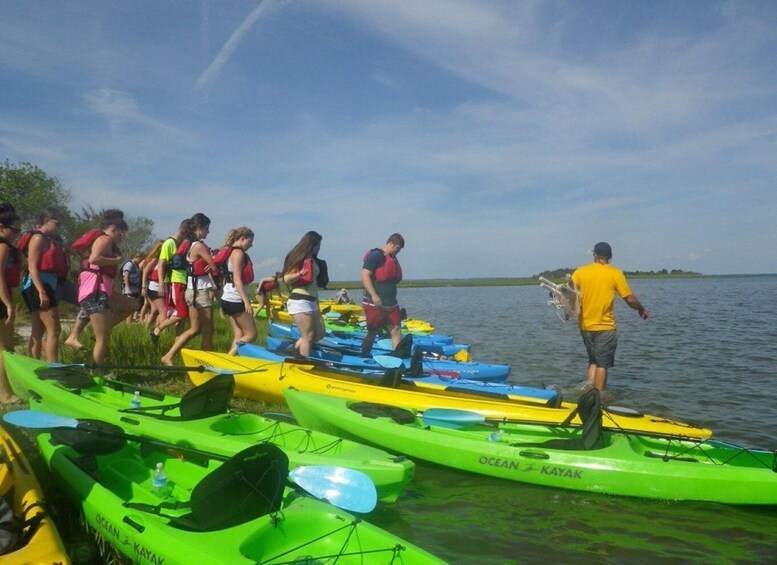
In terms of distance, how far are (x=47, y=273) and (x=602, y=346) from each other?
5.88m

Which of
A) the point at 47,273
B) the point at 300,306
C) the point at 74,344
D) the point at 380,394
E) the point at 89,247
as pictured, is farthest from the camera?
the point at 74,344

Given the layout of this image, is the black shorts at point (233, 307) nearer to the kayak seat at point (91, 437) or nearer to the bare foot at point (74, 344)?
the bare foot at point (74, 344)

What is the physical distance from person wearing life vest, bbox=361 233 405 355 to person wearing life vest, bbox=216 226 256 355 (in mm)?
1631

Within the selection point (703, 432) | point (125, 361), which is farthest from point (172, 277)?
point (703, 432)

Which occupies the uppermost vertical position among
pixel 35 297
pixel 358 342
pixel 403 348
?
pixel 35 297

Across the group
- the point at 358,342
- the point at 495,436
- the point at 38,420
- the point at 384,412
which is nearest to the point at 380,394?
the point at 384,412

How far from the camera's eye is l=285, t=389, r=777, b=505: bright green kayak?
4.13 meters

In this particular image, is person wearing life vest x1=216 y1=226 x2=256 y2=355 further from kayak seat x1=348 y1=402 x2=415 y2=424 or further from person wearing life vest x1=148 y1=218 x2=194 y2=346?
kayak seat x1=348 y1=402 x2=415 y2=424

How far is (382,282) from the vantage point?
7.86m

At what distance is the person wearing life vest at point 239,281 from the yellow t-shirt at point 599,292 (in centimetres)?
392

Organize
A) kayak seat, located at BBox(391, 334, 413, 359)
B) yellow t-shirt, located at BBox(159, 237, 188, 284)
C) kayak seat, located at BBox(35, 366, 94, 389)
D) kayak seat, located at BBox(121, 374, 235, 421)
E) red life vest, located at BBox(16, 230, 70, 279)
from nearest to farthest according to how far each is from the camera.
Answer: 1. kayak seat, located at BBox(121, 374, 235, 421)
2. kayak seat, located at BBox(35, 366, 94, 389)
3. red life vest, located at BBox(16, 230, 70, 279)
4. yellow t-shirt, located at BBox(159, 237, 188, 284)
5. kayak seat, located at BBox(391, 334, 413, 359)

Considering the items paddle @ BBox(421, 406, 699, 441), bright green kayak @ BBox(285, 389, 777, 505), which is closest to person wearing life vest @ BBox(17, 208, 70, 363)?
bright green kayak @ BBox(285, 389, 777, 505)

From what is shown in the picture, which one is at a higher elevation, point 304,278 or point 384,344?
point 304,278

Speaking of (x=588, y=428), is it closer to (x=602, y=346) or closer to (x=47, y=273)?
(x=602, y=346)
